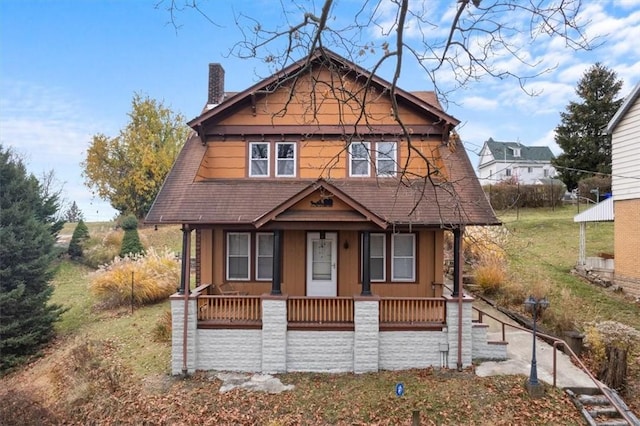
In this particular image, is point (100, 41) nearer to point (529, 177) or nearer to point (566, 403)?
point (566, 403)

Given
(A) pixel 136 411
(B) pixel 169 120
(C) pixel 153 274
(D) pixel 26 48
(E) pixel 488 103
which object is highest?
(B) pixel 169 120

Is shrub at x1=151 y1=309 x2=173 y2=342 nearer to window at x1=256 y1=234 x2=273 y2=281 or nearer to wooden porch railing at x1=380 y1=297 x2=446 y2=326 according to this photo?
window at x1=256 y1=234 x2=273 y2=281

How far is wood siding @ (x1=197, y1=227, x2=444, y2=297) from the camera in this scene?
38.3ft

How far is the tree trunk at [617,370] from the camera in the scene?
8.88m

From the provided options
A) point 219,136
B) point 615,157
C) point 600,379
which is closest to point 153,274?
point 219,136

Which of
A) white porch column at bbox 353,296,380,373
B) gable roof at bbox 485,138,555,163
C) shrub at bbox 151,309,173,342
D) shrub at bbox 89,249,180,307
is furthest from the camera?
gable roof at bbox 485,138,555,163

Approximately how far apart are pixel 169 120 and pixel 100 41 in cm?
2422

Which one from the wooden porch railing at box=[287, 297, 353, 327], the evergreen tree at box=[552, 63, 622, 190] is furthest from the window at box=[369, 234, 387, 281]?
the evergreen tree at box=[552, 63, 622, 190]

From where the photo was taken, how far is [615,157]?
15.8 meters

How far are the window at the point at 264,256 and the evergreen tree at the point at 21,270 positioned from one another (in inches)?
306

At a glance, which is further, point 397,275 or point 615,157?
point 615,157

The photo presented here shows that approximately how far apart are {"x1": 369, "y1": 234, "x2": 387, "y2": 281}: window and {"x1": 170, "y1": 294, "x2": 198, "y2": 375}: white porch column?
5.01 metres

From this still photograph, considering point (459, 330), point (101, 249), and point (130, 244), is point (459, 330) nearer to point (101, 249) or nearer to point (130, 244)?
point (130, 244)

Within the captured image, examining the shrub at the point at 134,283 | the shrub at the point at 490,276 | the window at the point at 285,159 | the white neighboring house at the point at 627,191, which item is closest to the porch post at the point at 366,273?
the window at the point at 285,159
